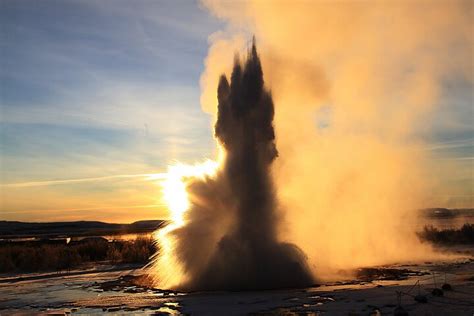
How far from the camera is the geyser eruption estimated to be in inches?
710

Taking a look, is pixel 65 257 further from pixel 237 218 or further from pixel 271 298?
pixel 271 298

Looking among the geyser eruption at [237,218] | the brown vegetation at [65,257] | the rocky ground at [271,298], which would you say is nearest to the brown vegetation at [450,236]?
the rocky ground at [271,298]

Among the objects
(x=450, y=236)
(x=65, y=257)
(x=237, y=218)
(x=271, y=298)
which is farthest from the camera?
(x=450, y=236)

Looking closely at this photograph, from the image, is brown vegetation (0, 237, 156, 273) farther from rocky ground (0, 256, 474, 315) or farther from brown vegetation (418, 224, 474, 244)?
brown vegetation (418, 224, 474, 244)

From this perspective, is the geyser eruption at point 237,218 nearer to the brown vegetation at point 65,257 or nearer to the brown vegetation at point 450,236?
the brown vegetation at point 65,257

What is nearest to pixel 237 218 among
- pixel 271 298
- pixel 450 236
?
pixel 271 298

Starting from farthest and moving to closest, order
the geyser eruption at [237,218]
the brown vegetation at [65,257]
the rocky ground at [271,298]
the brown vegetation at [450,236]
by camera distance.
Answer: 1. the brown vegetation at [450,236]
2. the brown vegetation at [65,257]
3. the geyser eruption at [237,218]
4. the rocky ground at [271,298]

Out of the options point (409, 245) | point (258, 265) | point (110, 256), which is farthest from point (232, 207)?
point (409, 245)

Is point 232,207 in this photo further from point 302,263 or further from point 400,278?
point 400,278

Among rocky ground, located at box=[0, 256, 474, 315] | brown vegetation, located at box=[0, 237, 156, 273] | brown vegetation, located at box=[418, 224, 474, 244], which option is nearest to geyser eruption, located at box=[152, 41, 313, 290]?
rocky ground, located at box=[0, 256, 474, 315]

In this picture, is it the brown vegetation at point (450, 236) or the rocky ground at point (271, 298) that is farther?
the brown vegetation at point (450, 236)

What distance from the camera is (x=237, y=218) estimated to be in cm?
1956

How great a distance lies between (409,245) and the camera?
35.4 meters

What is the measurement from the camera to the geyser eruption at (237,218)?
18031 mm
